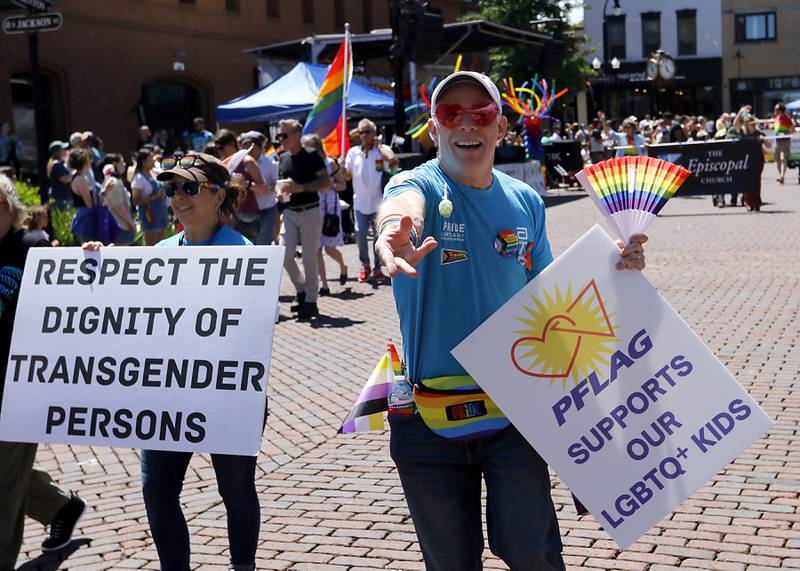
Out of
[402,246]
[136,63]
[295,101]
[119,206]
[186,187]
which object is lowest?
[119,206]

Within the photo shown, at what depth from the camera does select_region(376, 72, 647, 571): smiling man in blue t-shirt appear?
3133 mm

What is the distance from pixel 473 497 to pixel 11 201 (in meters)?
2.41

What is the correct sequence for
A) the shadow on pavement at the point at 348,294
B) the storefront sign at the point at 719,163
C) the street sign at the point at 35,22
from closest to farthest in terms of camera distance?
the street sign at the point at 35,22, the shadow on pavement at the point at 348,294, the storefront sign at the point at 719,163

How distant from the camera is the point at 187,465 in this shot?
416 centimetres

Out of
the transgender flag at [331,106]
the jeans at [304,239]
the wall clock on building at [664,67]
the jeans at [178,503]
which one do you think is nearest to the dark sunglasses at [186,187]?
the jeans at [178,503]

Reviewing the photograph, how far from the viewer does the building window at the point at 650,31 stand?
6425 centimetres

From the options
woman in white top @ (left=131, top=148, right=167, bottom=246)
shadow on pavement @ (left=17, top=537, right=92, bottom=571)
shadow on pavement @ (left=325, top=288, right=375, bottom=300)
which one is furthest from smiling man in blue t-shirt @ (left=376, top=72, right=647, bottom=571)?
woman in white top @ (left=131, top=148, right=167, bottom=246)

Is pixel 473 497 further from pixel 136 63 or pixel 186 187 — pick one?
pixel 136 63

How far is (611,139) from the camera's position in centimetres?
3048

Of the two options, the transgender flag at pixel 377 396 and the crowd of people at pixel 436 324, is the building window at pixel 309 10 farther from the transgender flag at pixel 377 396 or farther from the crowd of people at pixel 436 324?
the transgender flag at pixel 377 396

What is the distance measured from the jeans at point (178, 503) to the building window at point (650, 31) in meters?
63.5

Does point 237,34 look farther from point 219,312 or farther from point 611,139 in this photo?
point 219,312

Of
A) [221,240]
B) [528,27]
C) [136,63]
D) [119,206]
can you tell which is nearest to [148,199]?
[119,206]

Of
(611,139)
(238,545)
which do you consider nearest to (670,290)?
(238,545)
